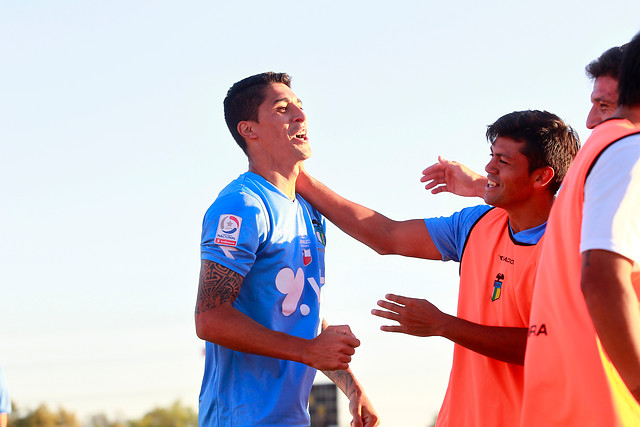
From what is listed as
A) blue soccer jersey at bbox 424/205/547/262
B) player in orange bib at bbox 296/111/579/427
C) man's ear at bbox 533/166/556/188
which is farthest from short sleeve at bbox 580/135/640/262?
blue soccer jersey at bbox 424/205/547/262

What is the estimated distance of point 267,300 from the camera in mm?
4770

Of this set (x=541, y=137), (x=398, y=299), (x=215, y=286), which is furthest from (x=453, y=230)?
(x=215, y=286)

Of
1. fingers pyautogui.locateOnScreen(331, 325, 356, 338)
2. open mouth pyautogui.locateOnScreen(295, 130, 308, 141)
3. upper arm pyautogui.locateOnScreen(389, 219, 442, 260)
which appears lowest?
fingers pyautogui.locateOnScreen(331, 325, 356, 338)

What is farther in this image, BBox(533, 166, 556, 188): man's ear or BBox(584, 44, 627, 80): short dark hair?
BBox(533, 166, 556, 188): man's ear

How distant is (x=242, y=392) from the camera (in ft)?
15.2

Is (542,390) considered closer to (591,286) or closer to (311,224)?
(591,286)

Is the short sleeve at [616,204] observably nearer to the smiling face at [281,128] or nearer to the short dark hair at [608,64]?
the short dark hair at [608,64]

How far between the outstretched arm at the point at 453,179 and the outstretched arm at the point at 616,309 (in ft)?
10.2

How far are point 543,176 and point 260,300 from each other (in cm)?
200

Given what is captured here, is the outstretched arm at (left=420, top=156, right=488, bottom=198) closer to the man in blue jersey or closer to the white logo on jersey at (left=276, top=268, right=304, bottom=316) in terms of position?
the man in blue jersey

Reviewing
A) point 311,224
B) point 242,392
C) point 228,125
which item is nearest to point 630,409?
→ point 242,392

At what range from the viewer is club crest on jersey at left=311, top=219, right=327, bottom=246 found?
5398mm

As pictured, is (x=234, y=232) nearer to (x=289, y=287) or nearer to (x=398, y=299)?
(x=289, y=287)

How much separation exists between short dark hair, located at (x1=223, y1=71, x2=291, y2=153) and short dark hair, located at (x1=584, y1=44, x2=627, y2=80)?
6.85ft
